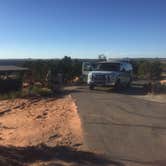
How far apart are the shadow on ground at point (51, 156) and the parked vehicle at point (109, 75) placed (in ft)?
49.0

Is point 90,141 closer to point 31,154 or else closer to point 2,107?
Answer: point 31,154

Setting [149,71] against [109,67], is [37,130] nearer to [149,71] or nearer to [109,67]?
[109,67]

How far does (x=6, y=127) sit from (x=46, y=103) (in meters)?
5.34

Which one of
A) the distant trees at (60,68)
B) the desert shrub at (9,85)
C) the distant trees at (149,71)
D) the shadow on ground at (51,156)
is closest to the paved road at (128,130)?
the shadow on ground at (51,156)

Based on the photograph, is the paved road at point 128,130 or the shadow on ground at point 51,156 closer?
the shadow on ground at point 51,156

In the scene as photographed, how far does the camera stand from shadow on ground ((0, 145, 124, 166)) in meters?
8.03

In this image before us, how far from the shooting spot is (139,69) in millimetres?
46750

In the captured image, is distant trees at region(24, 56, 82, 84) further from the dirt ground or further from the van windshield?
the dirt ground

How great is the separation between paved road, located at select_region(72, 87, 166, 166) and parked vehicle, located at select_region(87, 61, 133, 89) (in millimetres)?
7189

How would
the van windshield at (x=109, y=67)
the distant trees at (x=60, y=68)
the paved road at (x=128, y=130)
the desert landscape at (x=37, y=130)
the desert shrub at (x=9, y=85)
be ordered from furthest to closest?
the distant trees at (x=60, y=68) < the desert shrub at (x=9, y=85) < the van windshield at (x=109, y=67) < the desert landscape at (x=37, y=130) < the paved road at (x=128, y=130)

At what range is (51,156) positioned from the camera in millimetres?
8664

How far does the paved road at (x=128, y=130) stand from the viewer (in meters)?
8.38

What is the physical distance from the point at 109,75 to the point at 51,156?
52.9ft

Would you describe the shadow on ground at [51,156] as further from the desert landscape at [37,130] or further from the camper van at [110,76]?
the camper van at [110,76]
